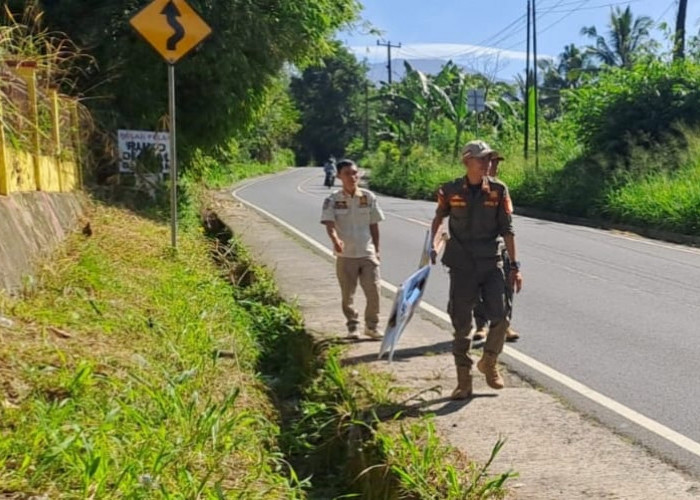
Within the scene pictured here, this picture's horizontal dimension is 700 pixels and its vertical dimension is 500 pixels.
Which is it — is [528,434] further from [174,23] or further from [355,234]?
[174,23]

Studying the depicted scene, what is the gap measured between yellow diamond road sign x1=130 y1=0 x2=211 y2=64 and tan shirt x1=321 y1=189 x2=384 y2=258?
3023 millimetres

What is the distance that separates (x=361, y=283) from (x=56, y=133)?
13.6 ft

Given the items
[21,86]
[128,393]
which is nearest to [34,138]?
[21,86]

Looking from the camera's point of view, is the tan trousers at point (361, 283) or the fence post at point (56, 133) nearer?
the tan trousers at point (361, 283)

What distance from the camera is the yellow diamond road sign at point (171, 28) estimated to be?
828 cm

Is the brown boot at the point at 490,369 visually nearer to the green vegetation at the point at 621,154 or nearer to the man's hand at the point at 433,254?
the man's hand at the point at 433,254

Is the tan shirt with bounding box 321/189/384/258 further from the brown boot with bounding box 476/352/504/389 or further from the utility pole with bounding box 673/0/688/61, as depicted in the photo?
the utility pole with bounding box 673/0/688/61

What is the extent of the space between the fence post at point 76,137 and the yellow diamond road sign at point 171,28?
1909 mm

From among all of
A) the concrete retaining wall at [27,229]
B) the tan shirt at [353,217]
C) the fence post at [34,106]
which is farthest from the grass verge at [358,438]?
the fence post at [34,106]

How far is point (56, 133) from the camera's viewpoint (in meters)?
8.58

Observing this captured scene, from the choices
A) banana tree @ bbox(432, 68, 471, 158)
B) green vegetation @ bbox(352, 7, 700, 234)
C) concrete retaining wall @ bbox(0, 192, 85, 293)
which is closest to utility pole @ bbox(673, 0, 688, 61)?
green vegetation @ bbox(352, 7, 700, 234)

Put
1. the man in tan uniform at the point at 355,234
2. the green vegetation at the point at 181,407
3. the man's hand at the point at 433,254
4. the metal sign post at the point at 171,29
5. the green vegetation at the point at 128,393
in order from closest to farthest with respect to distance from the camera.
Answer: the green vegetation at the point at 128,393, the green vegetation at the point at 181,407, the man's hand at the point at 433,254, the man in tan uniform at the point at 355,234, the metal sign post at the point at 171,29

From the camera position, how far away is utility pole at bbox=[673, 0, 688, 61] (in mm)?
24234

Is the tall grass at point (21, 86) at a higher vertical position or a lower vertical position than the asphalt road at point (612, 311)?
higher
